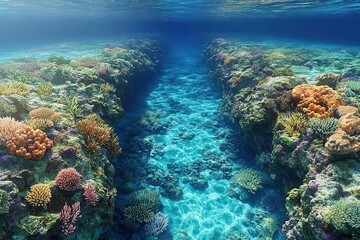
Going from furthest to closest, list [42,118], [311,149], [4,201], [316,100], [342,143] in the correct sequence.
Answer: [316,100] < [311,149] < [42,118] < [342,143] < [4,201]

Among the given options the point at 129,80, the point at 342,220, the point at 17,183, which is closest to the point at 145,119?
the point at 129,80

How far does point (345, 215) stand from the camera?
16.7 feet

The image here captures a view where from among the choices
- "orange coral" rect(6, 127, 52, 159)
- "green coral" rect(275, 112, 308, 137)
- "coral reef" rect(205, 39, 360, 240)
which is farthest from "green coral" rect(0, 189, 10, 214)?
"green coral" rect(275, 112, 308, 137)

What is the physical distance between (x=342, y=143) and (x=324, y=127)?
96cm

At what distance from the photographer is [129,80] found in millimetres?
17734

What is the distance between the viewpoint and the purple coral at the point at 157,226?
26.7ft

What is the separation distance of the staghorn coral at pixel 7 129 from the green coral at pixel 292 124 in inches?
324

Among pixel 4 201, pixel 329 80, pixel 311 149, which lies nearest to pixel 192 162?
pixel 311 149

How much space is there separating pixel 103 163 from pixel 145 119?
843 cm

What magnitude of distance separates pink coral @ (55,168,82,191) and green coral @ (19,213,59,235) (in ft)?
2.32

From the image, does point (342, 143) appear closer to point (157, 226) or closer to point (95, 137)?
point (157, 226)

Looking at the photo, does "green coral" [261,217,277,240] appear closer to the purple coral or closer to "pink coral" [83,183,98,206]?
the purple coral

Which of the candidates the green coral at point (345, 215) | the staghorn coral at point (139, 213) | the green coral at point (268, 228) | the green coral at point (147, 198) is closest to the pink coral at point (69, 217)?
the staghorn coral at point (139, 213)

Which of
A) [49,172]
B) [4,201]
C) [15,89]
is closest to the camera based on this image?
[4,201]
